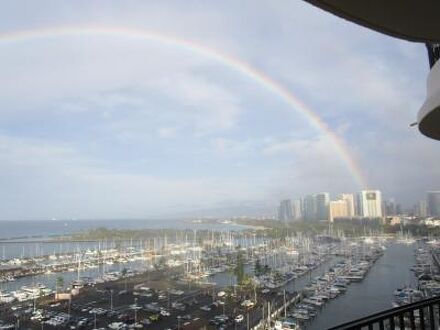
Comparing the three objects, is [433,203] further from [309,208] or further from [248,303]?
[309,208]

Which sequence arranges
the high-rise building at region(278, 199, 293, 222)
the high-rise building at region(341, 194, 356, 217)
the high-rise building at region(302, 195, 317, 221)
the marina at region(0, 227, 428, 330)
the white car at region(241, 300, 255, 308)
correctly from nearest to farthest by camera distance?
the marina at region(0, 227, 428, 330) → the white car at region(241, 300, 255, 308) → the high-rise building at region(341, 194, 356, 217) → the high-rise building at region(302, 195, 317, 221) → the high-rise building at region(278, 199, 293, 222)

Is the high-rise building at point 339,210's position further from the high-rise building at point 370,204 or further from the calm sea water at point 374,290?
the calm sea water at point 374,290

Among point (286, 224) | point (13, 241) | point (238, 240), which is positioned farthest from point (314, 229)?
point (13, 241)

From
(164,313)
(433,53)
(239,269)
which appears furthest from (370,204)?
(433,53)

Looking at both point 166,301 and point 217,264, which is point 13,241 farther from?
point 166,301

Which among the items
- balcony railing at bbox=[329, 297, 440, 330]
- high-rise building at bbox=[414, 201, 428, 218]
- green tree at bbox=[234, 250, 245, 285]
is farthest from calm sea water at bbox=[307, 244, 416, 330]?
balcony railing at bbox=[329, 297, 440, 330]

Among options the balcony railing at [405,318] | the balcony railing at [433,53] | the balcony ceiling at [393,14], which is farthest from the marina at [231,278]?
the balcony ceiling at [393,14]

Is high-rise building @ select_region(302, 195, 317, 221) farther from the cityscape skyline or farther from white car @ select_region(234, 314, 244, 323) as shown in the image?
white car @ select_region(234, 314, 244, 323)
